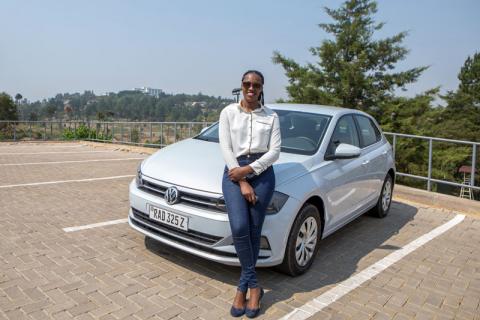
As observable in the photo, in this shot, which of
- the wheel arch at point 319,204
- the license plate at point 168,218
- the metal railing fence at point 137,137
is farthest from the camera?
the metal railing fence at point 137,137

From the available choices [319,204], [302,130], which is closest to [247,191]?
[319,204]

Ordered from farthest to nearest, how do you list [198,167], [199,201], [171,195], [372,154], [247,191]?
[372,154] → [198,167] → [171,195] → [199,201] → [247,191]

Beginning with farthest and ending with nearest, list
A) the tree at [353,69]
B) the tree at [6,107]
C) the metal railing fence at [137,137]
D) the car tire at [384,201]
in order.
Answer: the tree at [6,107] → the tree at [353,69] → the metal railing fence at [137,137] → the car tire at [384,201]

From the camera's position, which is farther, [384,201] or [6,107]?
[6,107]

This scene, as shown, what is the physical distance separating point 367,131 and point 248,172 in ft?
10.6

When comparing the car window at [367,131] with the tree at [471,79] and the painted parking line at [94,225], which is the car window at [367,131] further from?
the tree at [471,79]

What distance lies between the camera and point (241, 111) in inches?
120

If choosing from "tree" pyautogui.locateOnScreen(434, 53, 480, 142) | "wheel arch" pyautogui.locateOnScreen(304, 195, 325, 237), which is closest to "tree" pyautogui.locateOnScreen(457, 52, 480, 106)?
"tree" pyautogui.locateOnScreen(434, 53, 480, 142)

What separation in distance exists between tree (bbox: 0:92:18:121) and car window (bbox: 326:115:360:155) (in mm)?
57118

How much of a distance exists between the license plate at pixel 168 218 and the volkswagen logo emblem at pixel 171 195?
11 cm

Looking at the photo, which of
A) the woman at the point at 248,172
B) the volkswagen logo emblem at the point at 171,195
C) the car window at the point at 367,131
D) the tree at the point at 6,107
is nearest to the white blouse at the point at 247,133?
the woman at the point at 248,172

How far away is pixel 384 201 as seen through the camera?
5.93m

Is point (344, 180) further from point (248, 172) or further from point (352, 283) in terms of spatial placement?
point (248, 172)

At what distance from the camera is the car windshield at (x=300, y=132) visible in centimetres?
418
